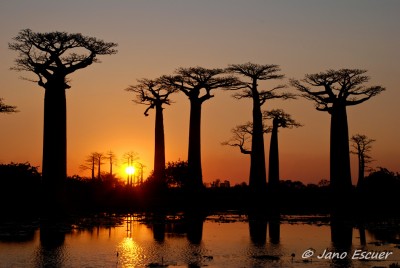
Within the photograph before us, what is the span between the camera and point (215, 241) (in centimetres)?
2127

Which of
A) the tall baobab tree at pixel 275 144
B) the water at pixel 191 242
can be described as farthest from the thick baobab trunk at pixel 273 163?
the water at pixel 191 242

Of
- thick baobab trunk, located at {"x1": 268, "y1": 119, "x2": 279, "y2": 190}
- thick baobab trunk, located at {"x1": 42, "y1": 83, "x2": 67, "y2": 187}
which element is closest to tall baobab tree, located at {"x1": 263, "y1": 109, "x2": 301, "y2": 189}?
thick baobab trunk, located at {"x1": 268, "y1": 119, "x2": 279, "y2": 190}

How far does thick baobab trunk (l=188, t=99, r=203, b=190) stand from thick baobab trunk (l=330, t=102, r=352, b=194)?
7.50 metres

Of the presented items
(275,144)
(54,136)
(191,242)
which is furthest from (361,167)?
(191,242)

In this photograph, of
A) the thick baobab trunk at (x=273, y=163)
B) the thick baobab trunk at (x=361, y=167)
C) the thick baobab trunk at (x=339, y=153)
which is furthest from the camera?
the thick baobab trunk at (x=361, y=167)

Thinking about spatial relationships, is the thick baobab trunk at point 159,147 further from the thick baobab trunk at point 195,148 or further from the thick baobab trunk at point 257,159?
the thick baobab trunk at point 257,159

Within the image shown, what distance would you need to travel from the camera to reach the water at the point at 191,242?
55.5ft

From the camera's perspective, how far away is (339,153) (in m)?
40.3

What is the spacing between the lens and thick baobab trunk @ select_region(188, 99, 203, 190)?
43625 mm

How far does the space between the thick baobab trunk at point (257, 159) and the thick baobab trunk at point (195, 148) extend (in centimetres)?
337

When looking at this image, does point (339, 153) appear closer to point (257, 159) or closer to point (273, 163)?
point (257, 159)

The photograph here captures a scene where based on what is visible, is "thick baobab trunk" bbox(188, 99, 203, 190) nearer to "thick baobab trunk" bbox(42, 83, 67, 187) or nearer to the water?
"thick baobab trunk" bbox(42, 83, 67, 187)

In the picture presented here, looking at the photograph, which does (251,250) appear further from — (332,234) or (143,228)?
(143,228)

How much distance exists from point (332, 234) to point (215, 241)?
3917 mm
